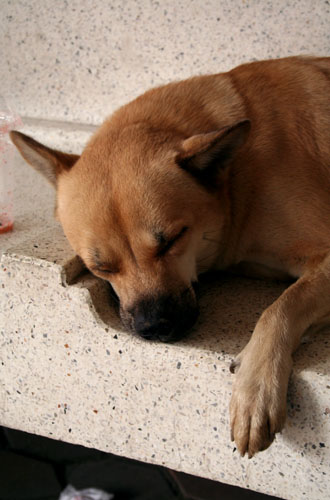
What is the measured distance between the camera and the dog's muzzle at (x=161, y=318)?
1534 mm

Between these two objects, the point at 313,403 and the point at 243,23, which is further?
the point at 243,23

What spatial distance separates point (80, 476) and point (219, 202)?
1452 millimetres

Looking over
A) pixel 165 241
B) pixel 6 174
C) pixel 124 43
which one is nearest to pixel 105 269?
pixel 165 241

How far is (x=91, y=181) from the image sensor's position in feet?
5.40

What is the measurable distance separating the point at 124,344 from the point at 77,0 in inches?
80.5

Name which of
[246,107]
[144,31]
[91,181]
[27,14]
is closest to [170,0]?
[144,31]

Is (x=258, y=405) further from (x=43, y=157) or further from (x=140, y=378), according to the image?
(x=43, y=157)

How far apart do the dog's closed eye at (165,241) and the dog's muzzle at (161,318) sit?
127 millimetres

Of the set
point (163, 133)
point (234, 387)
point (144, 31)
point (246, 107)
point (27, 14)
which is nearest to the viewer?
point (234, 387)

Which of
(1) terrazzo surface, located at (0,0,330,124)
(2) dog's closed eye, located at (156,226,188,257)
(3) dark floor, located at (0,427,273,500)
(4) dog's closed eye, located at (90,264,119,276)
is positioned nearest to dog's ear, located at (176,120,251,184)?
(2) dog's closed eye, located at (156,226,188,257)

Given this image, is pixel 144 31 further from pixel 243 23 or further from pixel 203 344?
pixel 203 344

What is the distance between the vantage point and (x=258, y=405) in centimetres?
132

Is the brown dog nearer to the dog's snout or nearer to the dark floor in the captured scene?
the dog's snout

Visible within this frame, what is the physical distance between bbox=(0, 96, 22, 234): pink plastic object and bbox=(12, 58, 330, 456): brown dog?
0.54m
